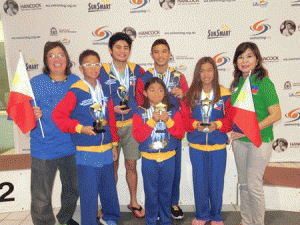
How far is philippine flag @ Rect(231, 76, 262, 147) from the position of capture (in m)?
2.22

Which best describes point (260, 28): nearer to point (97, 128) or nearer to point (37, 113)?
point (97, 128)

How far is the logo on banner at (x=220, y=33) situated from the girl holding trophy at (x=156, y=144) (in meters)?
3.26

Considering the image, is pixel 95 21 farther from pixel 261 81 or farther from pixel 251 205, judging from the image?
pixel 251 205

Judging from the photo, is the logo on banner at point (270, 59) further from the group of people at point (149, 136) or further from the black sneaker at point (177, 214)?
the black sneaker at point (177, 214)

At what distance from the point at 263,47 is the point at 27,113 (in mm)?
5088

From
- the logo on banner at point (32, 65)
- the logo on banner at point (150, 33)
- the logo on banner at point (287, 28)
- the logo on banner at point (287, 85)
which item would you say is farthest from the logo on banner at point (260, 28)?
the logo on banner at point (32, 65)

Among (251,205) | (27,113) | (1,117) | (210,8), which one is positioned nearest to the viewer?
(27,113)

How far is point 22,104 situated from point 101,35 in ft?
10.6

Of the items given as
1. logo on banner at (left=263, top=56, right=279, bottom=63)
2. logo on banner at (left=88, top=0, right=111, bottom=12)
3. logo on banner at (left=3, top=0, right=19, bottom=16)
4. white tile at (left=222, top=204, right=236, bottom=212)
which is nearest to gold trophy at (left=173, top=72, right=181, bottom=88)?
white tile at (left=222, top=204, right=236, bottom=212)

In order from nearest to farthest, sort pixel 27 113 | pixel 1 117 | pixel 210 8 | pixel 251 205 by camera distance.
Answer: pixel 27 113 < pixel 251 205 < pixel 210 8 < pixel 1 117

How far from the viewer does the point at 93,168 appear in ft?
7.54

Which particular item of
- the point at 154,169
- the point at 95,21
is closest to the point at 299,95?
the point at 154,169

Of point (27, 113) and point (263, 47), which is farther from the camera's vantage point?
point (263, 47)

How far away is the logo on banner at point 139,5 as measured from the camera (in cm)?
494
